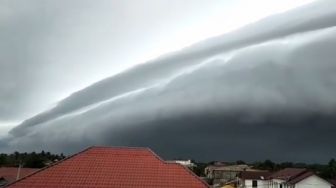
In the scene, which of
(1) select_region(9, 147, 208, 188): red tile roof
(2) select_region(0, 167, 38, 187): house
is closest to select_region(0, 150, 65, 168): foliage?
(2) select_region(0, 167, 38, 187): house

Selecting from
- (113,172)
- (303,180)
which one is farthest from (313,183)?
(113,172)

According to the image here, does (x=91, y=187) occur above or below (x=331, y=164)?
below

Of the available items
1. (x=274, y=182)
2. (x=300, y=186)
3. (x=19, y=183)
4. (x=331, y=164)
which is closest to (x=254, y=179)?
(x=274, y=182)

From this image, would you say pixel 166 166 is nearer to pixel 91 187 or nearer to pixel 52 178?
pixel 91 187

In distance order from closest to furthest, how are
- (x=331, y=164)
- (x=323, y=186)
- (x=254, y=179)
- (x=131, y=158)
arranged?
(x=131, y=158) < (x=323, y=186) < (x=254, y=179) < (x=331, y=164)

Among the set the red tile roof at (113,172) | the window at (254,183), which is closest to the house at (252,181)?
the window at (254,183)

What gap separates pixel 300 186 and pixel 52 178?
47.6m

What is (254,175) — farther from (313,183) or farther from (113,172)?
(113,172)

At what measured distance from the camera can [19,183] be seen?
41.7 meters

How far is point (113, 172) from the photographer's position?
43.0 meters

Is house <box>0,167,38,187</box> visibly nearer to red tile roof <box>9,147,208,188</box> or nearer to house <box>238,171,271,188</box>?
red tile roof <box>9,147,208,188</box>

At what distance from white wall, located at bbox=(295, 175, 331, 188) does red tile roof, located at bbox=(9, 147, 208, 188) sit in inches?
1531

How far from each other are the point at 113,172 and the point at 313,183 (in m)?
45.0

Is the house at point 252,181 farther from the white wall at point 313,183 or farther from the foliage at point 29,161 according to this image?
the foliage at point 29,161
